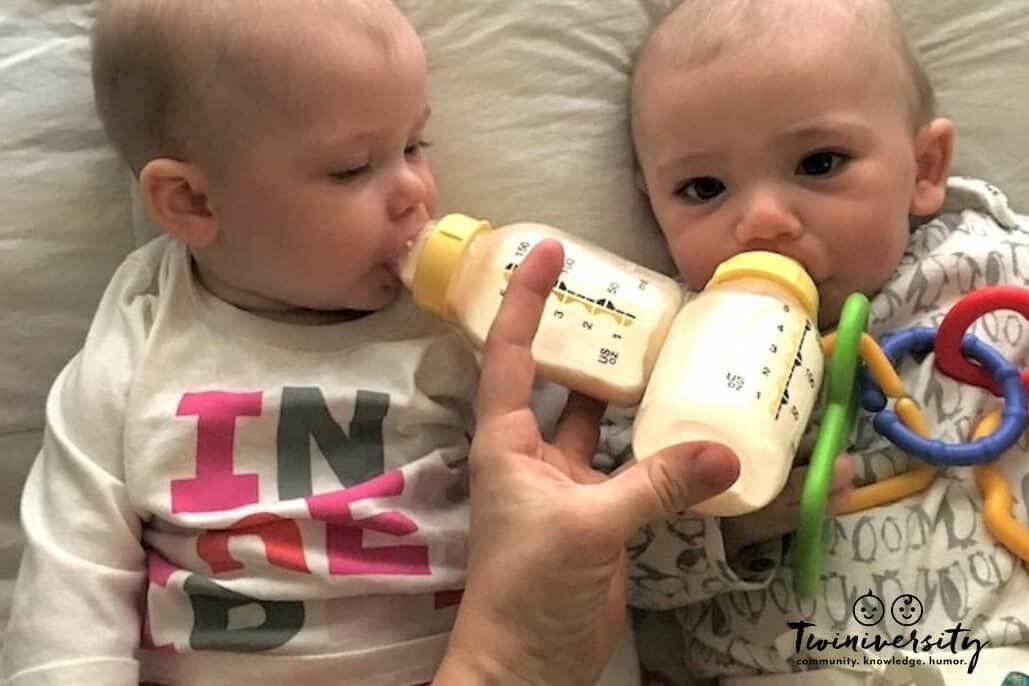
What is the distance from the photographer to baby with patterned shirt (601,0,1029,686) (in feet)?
3.24

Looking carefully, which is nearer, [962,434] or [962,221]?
[962,434]

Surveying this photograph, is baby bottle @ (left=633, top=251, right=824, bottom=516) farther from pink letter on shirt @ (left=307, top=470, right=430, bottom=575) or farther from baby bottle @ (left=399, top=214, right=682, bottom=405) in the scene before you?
pink letter on shirt @ (left=307, top=470, right=430, bottom=575)

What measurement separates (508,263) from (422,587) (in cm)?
25

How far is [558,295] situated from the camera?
933 mm

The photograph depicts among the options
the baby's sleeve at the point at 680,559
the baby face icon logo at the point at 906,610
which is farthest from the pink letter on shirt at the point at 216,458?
the baby face icon logo at the point at 906,610

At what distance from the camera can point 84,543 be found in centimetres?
98

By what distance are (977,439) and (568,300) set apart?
319 mm

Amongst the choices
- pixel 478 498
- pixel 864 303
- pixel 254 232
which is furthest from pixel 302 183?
pixel 864 303

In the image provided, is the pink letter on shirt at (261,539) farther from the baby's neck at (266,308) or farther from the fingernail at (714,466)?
the fingernail at (714,466)

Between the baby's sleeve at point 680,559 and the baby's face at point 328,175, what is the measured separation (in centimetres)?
23

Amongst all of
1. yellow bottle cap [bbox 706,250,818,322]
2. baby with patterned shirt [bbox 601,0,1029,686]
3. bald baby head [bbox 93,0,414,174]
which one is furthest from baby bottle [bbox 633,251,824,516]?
bald baby head [bbox 93,0,414,174]

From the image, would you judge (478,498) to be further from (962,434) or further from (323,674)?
(962,434)

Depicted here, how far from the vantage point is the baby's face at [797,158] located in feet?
3.37

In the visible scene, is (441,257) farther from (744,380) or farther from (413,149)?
(744,380)
